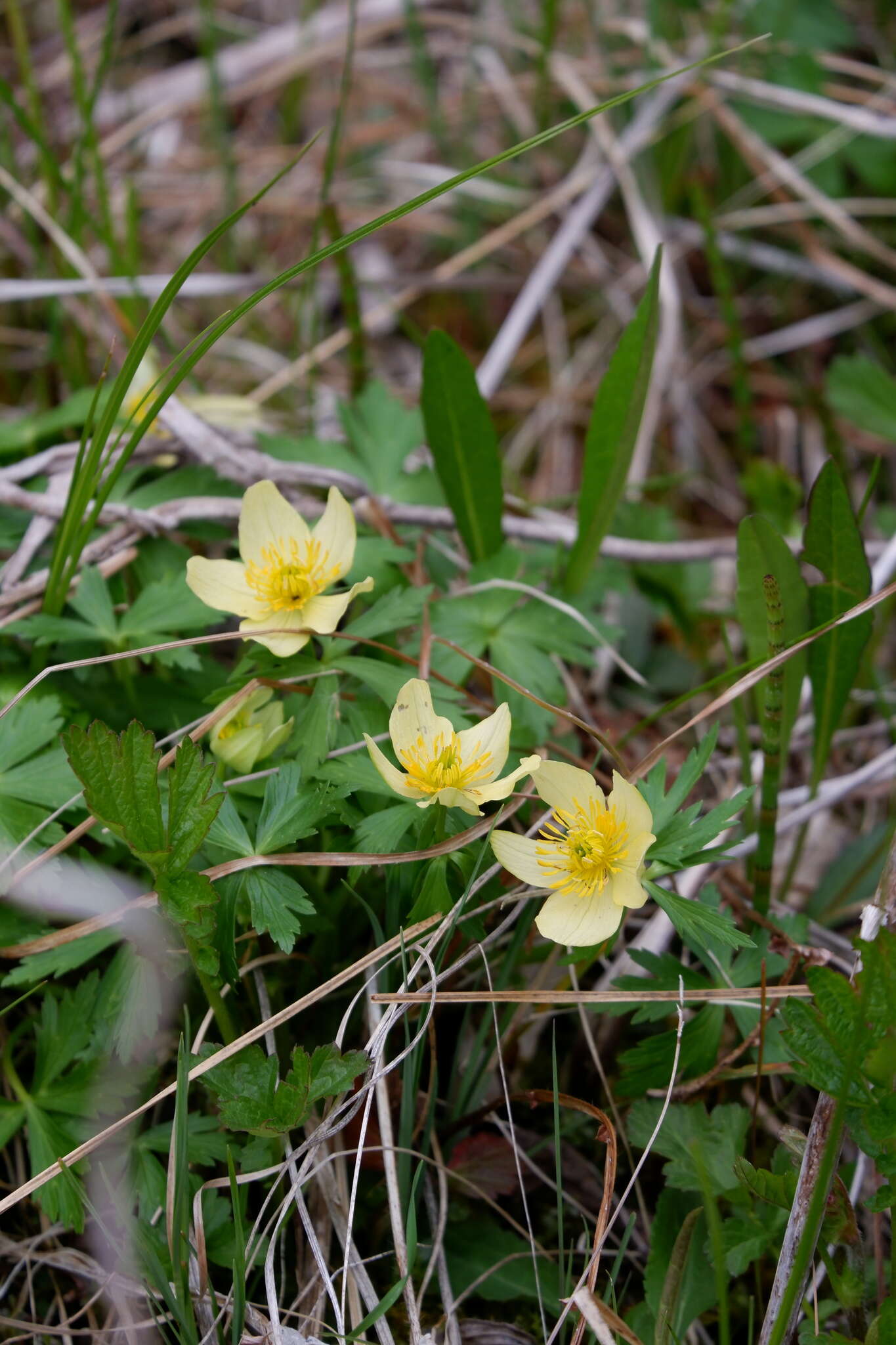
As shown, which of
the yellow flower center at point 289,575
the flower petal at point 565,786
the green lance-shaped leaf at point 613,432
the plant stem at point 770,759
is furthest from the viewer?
the green lance-shaped leaf at point 613,432

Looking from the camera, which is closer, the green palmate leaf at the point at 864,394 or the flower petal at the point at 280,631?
the flower petal at the point at 280,631

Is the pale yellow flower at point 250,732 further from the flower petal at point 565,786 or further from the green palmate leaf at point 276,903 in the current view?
the flower petal at point 565,786

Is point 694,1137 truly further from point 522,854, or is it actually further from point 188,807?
point 188,807

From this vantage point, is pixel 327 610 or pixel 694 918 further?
pixel 327 610

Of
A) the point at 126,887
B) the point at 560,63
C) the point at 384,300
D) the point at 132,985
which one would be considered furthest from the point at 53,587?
the point at 560,63

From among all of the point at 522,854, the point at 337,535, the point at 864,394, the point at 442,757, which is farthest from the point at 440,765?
the point at 864,394

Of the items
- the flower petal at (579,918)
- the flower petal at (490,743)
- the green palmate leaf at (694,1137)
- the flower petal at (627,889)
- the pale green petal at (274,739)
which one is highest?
the pale green petal at (274,739)

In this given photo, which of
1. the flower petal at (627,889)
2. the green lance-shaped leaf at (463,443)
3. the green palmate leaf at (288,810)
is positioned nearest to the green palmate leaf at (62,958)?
the green palmate leaf at (288,810)

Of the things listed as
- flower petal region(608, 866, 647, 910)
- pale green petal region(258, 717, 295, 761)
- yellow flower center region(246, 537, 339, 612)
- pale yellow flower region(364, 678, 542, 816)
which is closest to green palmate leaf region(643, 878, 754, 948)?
flower petal region(608, 866, 647, 910)
